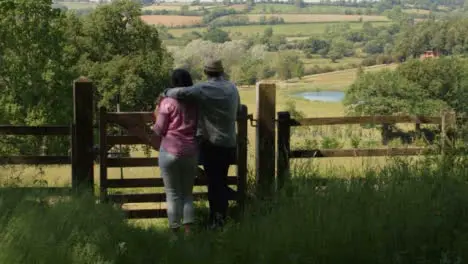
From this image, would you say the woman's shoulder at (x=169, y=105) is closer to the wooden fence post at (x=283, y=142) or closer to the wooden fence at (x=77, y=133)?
the wooden fence at (x=77, y=133)

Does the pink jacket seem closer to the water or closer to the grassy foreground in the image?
the grassy foreground

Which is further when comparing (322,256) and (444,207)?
Result: (444,207)

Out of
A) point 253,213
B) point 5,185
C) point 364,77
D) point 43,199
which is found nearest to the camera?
point 253,213

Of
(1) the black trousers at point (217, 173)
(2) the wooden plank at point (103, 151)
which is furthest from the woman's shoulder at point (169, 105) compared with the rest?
(2) the wooden plank at point (103, 151)

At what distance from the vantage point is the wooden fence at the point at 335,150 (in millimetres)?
7918

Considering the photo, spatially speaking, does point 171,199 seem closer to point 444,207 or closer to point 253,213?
point 253,213

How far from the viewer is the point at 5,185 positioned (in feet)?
25.6

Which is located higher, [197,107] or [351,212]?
[197,107]

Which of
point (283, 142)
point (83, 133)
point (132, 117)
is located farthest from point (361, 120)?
point (83, 133)

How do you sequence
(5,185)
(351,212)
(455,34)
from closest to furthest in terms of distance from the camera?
A: (351,212) < (5,185) < (455,34)

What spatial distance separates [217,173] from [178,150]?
28.4 inches

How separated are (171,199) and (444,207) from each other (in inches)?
109

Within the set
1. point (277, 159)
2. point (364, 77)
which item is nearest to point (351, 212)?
point (277, 159)

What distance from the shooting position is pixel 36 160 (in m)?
7.71
